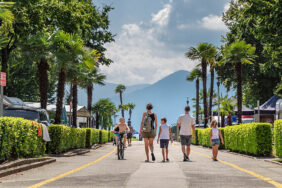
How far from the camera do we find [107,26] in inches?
1645

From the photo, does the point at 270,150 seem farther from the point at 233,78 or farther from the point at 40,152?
the point at 233,78

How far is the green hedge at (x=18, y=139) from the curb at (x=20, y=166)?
33 centimetres

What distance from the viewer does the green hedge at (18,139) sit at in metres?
10.6

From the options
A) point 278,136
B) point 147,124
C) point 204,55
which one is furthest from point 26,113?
point 204,55

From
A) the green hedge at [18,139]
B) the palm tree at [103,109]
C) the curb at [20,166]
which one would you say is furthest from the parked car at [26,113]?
the palm tree at [103,109]

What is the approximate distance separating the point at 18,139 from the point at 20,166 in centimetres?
119

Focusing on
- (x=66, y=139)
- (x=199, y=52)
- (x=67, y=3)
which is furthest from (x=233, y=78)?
(x=66, y=139)

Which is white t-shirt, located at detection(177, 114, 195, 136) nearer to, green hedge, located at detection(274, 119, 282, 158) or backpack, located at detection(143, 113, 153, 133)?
backpack, located at detection(143, 113, 153, 133)

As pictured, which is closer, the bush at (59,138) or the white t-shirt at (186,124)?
the white t-shirt at (186,124)

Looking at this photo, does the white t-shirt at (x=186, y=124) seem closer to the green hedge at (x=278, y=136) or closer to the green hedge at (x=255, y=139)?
the green hedge at (x=278, y=136)

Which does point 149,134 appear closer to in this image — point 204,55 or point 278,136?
point 278,136

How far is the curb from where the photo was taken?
982 cm

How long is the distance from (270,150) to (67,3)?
43.4 feet

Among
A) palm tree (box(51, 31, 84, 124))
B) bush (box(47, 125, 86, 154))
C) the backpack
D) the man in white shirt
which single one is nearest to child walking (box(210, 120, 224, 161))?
the man in white shirt
